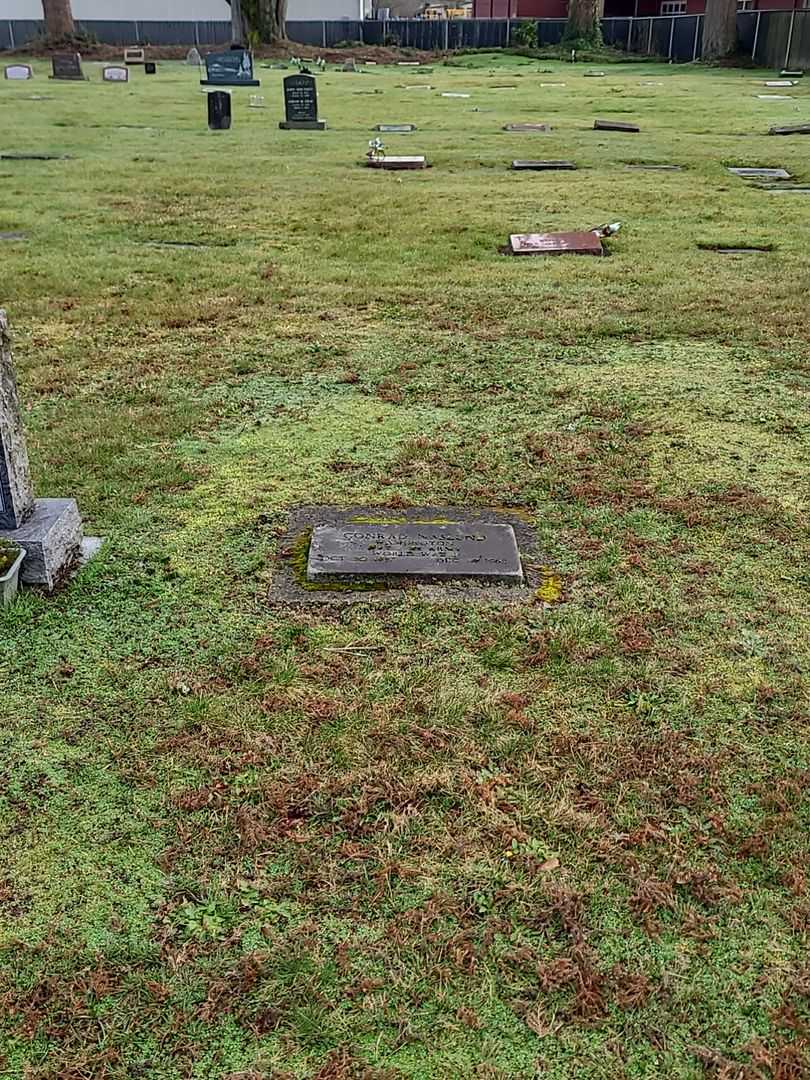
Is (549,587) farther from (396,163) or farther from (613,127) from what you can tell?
(613,127)

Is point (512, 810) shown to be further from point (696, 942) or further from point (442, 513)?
point (442, 513)

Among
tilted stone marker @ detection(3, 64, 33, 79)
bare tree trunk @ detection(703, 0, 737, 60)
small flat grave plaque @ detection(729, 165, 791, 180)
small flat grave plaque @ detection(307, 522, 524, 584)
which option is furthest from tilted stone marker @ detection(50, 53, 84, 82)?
small flat grave plaque @ detection(307, 522, 524, 584)

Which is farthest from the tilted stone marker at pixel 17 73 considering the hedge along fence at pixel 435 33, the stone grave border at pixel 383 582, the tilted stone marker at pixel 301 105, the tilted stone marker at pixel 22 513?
the stone grave border at pixel 383 582

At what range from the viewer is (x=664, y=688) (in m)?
2.88

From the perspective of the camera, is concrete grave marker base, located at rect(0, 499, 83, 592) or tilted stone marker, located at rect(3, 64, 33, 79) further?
tilted stone marker, located at rect(3, 64, 33, 79)

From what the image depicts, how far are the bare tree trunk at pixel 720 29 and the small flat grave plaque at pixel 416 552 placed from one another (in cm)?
3733

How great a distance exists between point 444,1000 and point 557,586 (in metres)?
1.71

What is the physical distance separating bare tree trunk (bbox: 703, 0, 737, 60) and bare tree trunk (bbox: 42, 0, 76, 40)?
2565 cm

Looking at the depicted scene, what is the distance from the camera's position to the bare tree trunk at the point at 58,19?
3894 centimetres

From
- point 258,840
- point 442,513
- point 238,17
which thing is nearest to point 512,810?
point 258,840

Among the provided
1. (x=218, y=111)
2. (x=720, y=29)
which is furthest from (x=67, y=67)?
(x=720, y=29)

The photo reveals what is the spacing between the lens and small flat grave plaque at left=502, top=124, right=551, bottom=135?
17147 mm

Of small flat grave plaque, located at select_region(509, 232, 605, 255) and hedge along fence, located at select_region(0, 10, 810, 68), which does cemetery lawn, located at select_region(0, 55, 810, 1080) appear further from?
hedge along fence, located at select_region(0, 10, 810, 68)

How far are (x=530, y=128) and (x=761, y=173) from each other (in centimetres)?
613
